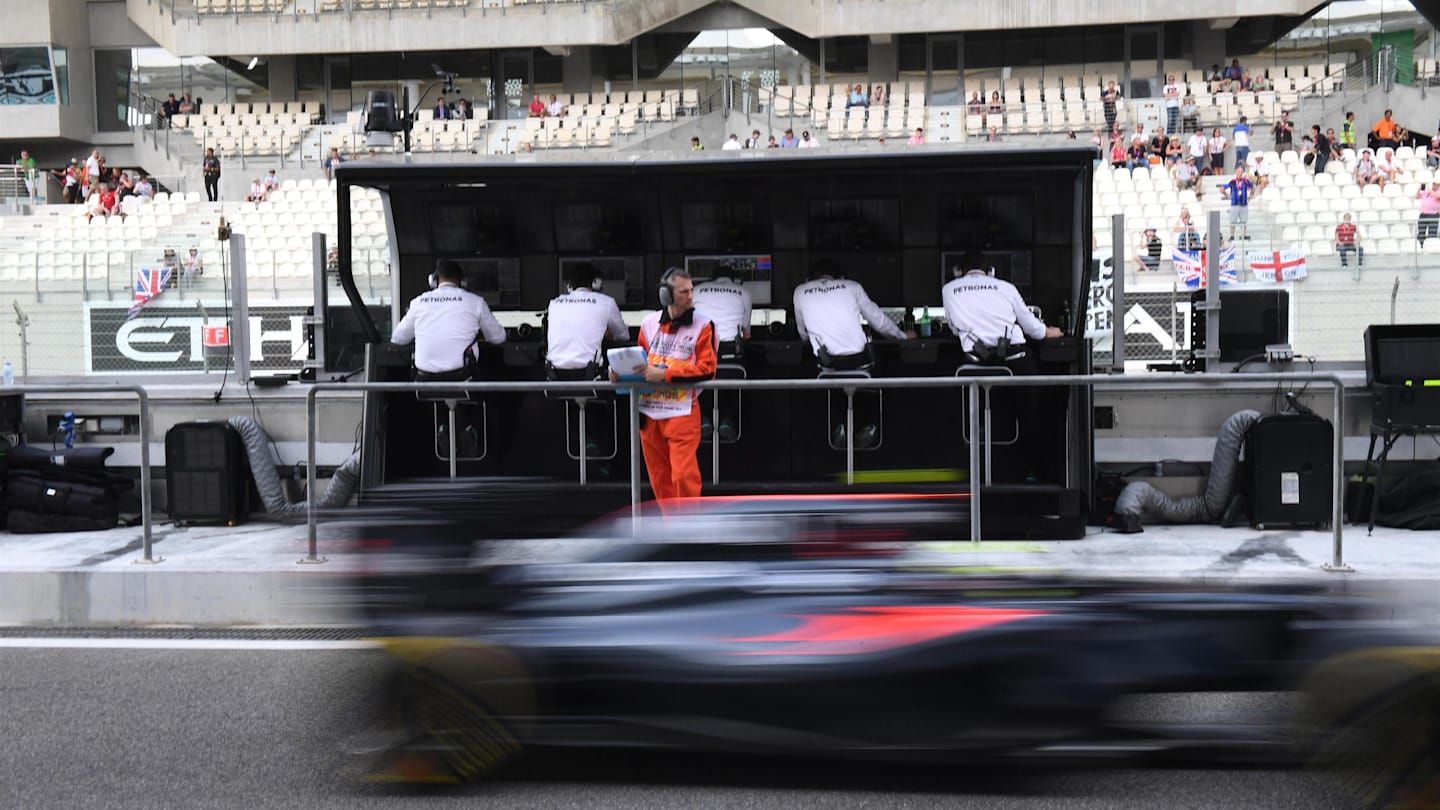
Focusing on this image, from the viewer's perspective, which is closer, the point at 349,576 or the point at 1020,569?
the point at 1020,569

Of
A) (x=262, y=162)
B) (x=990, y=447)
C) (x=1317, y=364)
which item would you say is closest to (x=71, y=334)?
(x=990, y=447)

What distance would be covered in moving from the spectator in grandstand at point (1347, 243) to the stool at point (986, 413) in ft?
11.3

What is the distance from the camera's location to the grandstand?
38.2 meters

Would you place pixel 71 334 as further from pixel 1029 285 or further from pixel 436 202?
pixel 1029 285

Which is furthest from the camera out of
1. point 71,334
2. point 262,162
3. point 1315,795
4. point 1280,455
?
point 262,162

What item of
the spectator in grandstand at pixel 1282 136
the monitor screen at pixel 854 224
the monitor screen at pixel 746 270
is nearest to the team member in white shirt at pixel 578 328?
the monitor screen at pixel 746 270

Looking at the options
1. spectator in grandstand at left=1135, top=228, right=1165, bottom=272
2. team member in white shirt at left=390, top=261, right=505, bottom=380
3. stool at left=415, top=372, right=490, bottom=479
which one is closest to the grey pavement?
stool at left=415, top=372, right=490, bottom=479

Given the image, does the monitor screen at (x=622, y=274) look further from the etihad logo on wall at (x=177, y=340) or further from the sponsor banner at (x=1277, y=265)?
the sponsor banner at (x=1277, y=265)

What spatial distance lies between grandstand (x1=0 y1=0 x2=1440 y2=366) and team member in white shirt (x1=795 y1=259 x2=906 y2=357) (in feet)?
78.2

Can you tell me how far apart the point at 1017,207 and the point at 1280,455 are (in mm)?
2909

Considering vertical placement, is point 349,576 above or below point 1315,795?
above

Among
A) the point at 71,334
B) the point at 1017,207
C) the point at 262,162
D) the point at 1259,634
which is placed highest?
the point at 262,162

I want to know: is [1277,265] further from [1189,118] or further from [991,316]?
[1189,118]

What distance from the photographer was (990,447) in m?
10.8
